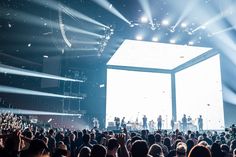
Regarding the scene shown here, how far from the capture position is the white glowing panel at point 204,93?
20898 mm

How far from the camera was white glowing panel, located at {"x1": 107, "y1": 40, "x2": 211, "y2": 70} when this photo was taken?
21047mm

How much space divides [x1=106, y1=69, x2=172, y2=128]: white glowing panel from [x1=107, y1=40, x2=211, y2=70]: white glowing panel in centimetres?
131

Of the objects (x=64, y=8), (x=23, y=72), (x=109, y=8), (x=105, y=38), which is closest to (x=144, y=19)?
(x=109, y=8)

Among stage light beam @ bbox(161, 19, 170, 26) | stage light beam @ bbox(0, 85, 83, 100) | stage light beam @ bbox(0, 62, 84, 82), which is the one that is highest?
stage light beam @ bbox(161, 19, 170, 26)

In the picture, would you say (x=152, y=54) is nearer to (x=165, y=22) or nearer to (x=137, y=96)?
(x=137, y=96)

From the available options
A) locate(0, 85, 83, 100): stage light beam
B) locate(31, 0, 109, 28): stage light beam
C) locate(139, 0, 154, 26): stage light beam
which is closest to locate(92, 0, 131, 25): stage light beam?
locate(139, 0, 154, 26): stage light beam

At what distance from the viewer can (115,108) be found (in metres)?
25.5

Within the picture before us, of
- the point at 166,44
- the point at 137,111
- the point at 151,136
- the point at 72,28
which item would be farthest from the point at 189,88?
the point at 151,136

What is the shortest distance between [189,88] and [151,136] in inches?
782

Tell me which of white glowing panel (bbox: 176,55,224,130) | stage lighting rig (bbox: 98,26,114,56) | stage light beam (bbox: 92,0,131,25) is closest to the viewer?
stage light beam (bbox: 92,0,131,25)

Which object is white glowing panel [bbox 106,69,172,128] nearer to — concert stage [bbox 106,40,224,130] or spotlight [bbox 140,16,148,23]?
concert stage [bbox 106,40,224,130]

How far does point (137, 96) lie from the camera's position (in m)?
26.6

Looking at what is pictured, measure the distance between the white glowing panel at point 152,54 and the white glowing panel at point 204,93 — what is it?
1.33 m

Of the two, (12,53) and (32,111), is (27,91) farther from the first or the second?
(12,53)
